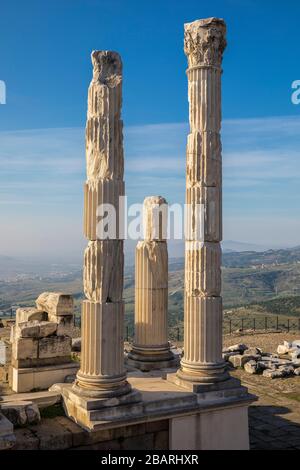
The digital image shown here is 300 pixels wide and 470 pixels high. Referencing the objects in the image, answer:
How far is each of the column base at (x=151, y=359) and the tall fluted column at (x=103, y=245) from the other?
4453 mm

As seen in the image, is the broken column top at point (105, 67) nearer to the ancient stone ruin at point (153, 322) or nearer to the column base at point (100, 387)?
the ancient stone ruin at point (153, 322)

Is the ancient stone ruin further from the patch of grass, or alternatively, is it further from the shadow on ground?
the shadow on ground

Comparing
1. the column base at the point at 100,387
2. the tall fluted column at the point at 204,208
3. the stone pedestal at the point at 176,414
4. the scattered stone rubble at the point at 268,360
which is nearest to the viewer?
the stone pedestal at the point at 176,414

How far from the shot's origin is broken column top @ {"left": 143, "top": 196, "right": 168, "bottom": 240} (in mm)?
17625

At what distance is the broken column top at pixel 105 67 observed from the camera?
475 inches

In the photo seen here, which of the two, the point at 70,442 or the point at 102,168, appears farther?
the point at 102,168

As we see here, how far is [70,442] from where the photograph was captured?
36.1 feet

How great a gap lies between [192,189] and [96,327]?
14.9 ft

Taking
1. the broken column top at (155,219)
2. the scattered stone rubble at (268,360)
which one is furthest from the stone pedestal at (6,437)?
the scattered stone rubble at (268,360)

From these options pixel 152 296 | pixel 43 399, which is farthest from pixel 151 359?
pixel 43 399

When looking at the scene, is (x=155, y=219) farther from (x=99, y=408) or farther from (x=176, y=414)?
(x=99, y=408)

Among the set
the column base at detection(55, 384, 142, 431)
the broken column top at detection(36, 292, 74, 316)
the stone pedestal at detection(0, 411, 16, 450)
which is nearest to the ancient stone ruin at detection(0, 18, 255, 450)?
the column base at detection(55, 384, 142, 431)

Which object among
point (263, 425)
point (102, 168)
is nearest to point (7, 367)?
point (263, 425)
